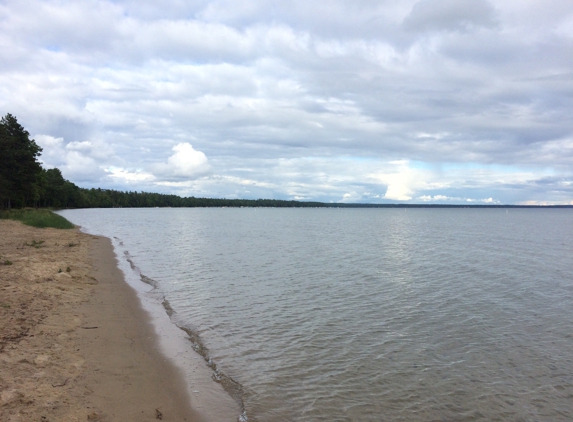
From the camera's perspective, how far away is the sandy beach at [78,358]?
7.66 meters

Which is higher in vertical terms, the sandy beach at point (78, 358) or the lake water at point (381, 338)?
the sandy beach at point (78, 358)

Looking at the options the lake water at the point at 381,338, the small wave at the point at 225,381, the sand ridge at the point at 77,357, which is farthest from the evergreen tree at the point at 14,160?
the small wave at the point at 225,381

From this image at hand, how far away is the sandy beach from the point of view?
766 cm

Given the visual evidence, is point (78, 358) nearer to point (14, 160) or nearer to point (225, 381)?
point (225, 381)

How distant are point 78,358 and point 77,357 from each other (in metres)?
0.08

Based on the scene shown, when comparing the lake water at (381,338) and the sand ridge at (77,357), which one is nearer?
the sand ridge at (77,357)

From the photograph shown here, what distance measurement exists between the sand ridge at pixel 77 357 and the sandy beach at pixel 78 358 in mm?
19

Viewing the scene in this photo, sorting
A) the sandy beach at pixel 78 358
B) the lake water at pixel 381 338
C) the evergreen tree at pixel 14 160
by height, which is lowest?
the lake water at pixel 381 338

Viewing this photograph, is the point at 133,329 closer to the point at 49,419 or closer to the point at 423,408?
the point at 49,419

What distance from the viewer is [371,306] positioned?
18.3m

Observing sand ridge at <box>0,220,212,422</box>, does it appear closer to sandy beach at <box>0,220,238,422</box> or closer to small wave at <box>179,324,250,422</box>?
sandy beach at <box>0,220,238,422</box>

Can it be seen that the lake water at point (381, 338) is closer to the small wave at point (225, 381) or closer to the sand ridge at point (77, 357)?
the small wave at point (225, 381)

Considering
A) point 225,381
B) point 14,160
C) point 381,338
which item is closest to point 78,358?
point 225,381

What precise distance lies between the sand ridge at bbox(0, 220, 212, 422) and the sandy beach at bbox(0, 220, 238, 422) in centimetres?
2
